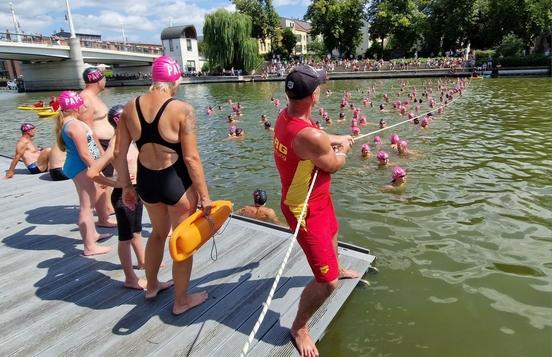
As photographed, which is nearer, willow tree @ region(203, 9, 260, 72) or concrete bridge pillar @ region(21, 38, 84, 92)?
willow tree @ region(203, 9, 260, 72)

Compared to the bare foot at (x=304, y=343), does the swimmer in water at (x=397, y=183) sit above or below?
below

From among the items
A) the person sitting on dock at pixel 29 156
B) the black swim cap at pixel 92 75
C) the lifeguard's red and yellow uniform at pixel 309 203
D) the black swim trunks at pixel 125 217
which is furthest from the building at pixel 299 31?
the lifeguard's red and yellow uniform at pixel 309 203

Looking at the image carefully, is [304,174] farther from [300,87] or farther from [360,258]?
[360,258]

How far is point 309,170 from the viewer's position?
3.06 metres

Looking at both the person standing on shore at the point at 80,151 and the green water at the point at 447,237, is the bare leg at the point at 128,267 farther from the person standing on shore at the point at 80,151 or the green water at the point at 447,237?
the green water at the point at 447,237

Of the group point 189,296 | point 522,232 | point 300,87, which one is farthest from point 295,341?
point 522,232

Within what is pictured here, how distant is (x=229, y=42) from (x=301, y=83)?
5988cm

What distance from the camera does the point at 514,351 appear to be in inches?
159

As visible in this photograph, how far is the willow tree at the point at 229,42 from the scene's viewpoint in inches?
2309

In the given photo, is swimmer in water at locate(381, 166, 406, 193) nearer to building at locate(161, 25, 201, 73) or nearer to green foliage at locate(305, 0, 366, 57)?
green foliage at locate(305, 0, 366, 57)

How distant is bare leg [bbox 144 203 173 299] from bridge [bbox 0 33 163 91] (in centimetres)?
5781

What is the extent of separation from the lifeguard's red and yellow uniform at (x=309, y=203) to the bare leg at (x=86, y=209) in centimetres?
290

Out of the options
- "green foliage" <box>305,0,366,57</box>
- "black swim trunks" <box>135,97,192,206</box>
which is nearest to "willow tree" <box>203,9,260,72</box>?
"green foliage" <box>305,0,366,57</box>

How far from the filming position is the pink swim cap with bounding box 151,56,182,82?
3221 millimetres
